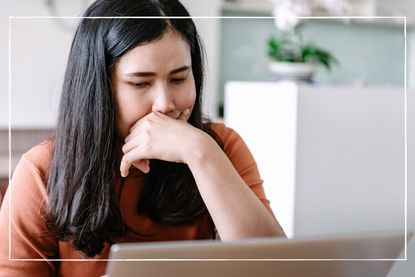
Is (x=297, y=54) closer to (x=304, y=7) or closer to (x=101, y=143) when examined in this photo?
(x=304, y=7)

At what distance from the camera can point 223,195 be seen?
565mm

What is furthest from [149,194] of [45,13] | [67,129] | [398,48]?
[398,48]

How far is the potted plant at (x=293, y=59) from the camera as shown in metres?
0.75

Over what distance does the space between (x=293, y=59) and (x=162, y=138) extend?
0.91 ft

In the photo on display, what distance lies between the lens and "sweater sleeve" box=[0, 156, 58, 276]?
1.95 ft

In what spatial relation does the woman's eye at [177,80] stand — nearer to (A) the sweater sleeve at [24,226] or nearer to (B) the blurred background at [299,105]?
(B) the blurred background at [299,105]

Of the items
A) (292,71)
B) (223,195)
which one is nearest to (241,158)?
(223,195)

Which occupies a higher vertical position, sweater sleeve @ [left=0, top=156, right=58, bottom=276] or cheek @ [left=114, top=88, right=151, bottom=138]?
cheek @ [left=114, top=88, right=151, bottom=138]

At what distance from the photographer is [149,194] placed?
607mm

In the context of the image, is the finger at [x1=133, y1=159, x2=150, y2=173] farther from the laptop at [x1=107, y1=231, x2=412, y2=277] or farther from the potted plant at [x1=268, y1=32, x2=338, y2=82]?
the potted plant at [x1=268, y1=32, x2=338, y2=82]

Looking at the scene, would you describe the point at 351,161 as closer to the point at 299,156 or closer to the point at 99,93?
the point at 299,156

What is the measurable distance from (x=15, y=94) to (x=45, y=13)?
0.09 m

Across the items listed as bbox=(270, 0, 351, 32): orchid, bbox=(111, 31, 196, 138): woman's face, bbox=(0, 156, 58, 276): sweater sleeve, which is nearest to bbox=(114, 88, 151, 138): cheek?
bbox=(111, 31, 196, 138): woman's face

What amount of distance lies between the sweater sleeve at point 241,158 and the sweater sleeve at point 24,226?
190 millimetres
